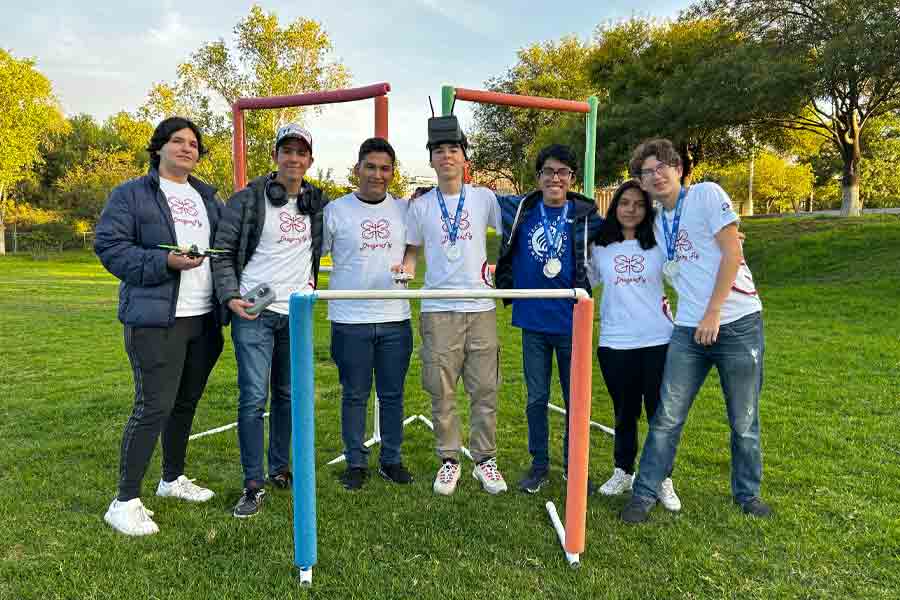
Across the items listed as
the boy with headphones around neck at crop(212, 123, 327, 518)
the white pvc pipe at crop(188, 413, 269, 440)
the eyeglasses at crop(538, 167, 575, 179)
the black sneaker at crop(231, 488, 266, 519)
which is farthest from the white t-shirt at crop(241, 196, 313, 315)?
the white pvc pipe at crop(188, 413, 269, 440)

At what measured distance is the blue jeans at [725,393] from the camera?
3088mm

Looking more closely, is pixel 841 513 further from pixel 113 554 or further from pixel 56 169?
pixel 56 169

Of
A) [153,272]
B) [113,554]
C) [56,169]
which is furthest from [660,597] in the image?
[56,169]

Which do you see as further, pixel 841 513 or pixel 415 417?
pixel 415 417

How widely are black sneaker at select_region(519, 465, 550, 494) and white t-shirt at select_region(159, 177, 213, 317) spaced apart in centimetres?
204

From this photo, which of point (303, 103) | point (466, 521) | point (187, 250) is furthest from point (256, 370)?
point (303, 103)

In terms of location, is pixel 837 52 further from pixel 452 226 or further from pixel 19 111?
pixel 19 111

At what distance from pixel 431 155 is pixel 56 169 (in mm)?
45689

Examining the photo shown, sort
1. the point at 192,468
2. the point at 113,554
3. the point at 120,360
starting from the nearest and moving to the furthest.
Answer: the point at 113,554 → the point at 192,468 → the point at 120,360

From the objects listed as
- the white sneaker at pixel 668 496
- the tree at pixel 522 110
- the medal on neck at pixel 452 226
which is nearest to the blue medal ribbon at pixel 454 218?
the medal on neck at pixel 452 226

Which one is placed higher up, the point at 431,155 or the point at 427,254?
the point at 431,155

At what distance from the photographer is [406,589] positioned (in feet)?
Answer: 8.45

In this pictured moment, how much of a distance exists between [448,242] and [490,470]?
1369mm

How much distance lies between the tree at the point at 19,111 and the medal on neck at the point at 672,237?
35.4 meters
